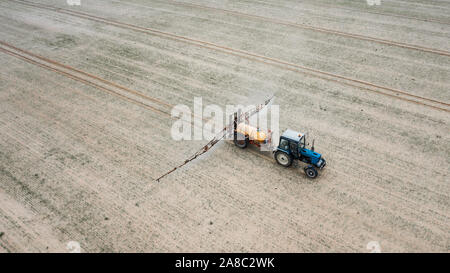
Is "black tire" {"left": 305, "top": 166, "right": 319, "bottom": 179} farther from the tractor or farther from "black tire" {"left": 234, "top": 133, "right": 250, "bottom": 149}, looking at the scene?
"black tire" {"left": 234, "top": 133, "right": 250, "bottom": 149}

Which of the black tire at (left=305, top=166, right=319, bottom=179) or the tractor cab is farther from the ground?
the tractor cab

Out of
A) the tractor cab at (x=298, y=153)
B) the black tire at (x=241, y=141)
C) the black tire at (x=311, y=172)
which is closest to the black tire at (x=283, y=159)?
the tractor cab at (x=298, y=153)

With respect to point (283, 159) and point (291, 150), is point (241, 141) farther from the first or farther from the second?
point (291, 150)

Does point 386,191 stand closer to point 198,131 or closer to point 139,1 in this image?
point 198,131

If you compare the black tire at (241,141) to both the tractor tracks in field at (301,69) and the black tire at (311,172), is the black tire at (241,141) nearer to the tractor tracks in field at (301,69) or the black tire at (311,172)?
the black tire at (311,172)

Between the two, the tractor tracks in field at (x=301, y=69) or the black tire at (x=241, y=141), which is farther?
the tractor tracks in field at (x=301, y=69)

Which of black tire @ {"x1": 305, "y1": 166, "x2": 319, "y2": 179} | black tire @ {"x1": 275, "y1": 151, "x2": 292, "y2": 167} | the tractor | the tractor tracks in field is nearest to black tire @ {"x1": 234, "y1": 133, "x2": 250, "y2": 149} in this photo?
the tractor

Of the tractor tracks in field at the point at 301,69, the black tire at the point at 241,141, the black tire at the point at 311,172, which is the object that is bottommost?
the black tire at the point at 311,172
